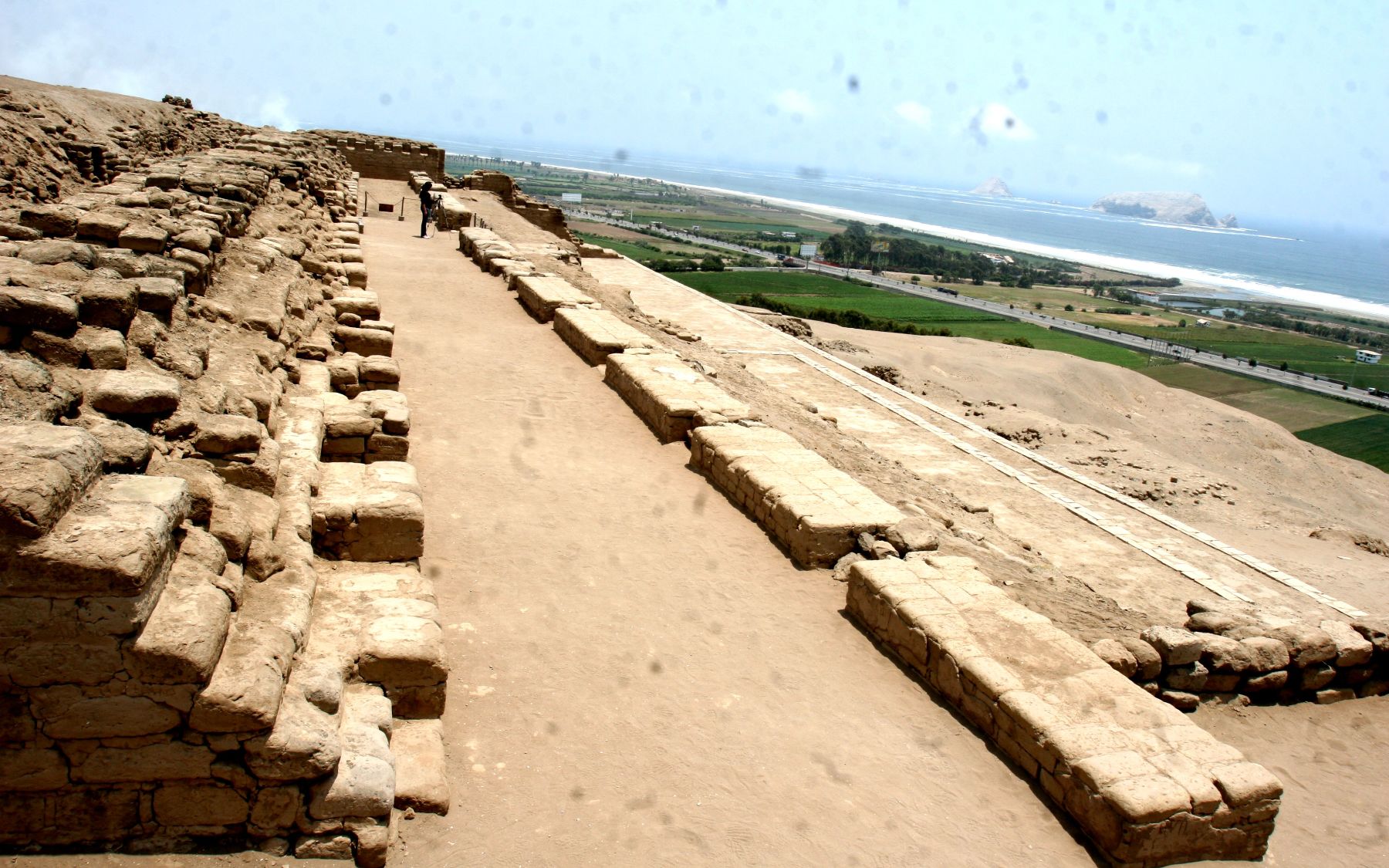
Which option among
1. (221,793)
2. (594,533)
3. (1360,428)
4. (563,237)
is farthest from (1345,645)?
(1360,428)

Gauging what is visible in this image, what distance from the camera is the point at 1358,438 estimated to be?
3106cm

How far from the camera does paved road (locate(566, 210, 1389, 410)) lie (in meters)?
38.6

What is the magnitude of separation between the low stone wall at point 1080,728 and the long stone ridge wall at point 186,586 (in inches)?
90.7

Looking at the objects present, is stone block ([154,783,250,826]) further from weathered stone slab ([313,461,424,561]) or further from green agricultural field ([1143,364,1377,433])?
green agricultural field ([1143,364,1377,433])

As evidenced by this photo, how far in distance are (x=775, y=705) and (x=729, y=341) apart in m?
12.8

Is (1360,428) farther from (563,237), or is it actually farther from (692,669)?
(692,669)

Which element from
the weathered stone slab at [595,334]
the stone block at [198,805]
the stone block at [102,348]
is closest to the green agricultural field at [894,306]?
the weathered stone slab at [595,334]

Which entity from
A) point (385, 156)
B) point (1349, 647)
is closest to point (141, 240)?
point (1349, 647)

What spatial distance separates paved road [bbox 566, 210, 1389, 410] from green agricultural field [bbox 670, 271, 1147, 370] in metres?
1.84

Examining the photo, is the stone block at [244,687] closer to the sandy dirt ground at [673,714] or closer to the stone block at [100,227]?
the sandy dirt ground at [673,714]

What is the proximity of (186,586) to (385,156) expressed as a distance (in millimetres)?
28650

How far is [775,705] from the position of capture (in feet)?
14.0

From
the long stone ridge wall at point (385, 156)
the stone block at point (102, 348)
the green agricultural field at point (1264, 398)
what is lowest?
the green agricultural field at point (1264, 398)

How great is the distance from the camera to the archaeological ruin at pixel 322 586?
110 inches
